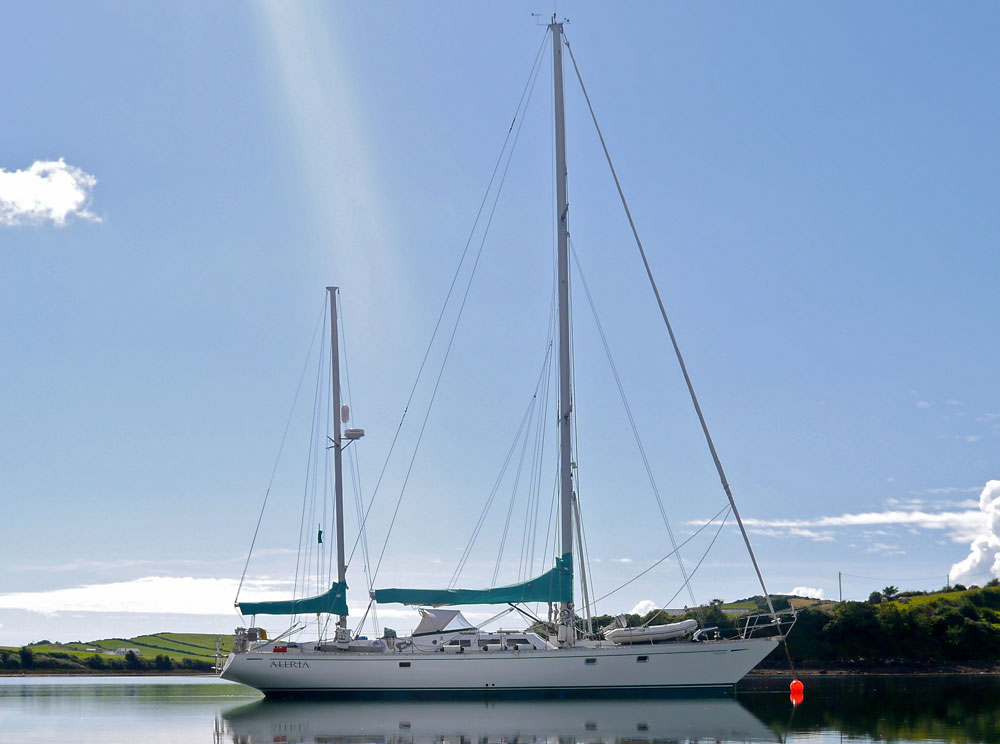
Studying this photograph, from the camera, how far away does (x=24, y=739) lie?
27.3 m

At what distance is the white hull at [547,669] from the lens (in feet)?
125

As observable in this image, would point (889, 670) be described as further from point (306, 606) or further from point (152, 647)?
point (152, 647)

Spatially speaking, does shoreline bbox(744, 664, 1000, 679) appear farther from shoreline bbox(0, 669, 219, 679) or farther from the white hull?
shoreline bbox(0, 669, 219, 679)

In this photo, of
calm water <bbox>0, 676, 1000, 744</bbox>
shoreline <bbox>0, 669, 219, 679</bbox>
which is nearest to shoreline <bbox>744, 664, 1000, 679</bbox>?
calm water <bbox>0, 676, 1000, 744</bbox>

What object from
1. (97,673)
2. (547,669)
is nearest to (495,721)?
(547,669)

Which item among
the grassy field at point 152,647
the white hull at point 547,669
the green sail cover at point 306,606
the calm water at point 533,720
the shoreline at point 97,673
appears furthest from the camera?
the grassy field at point 152,647

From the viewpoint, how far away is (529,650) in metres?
38.5

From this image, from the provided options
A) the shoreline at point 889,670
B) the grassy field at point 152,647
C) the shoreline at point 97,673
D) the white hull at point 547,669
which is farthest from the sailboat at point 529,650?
the grassy field at point 152,647

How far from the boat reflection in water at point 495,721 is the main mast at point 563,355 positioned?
141 inches

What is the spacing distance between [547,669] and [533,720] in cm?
739

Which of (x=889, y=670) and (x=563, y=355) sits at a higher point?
(x=563, y=355)

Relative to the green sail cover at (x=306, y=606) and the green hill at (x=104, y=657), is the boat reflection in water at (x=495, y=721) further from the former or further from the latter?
the green hill at (x=104, y=657)

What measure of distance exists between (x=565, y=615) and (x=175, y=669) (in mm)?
75025

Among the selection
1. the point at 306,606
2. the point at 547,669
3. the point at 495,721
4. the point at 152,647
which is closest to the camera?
the point at 495,721
